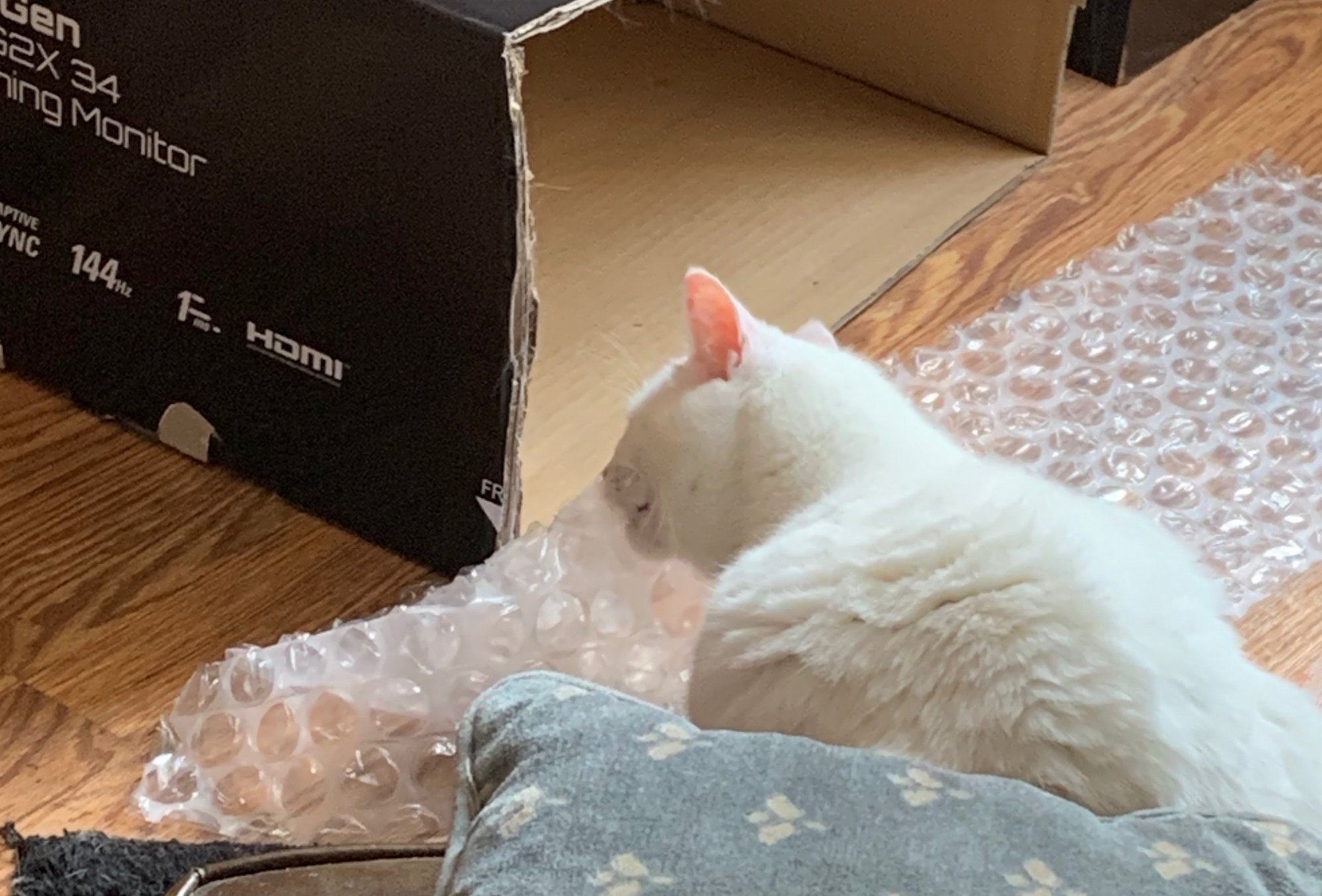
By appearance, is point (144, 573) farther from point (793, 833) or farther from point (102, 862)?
point (793, 833)

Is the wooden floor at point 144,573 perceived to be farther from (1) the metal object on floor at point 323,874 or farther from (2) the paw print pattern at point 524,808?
(2) the paw print pattern at point 524,808

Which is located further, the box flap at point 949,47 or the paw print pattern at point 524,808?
the box flap at point 949,47

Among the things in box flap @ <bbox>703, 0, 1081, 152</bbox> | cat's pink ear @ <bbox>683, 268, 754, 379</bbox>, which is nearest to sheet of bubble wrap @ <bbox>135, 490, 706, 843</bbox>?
cat's pink ear @ <bbox>683, 268, 754, 379</bbox>

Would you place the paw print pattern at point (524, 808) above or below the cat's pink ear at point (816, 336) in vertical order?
above

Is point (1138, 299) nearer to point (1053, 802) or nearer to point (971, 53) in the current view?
point (971, 53)

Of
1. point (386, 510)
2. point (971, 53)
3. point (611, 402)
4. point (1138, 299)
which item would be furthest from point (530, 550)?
point (971, 53)

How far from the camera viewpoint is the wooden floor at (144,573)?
111cm

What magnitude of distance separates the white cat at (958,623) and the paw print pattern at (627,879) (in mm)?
164

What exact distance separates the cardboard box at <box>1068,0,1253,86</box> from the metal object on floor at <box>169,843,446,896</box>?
4.54 ft

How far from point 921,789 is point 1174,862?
0.11 meters

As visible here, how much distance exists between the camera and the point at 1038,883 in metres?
0.64

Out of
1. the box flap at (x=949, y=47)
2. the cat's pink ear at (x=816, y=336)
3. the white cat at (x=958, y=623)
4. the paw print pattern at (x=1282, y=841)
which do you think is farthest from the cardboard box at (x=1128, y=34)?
the paw print pattern at (x=1282, y=841)

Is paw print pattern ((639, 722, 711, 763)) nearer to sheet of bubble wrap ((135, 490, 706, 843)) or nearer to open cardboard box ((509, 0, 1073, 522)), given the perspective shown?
sheet of bubble wrap ((135, 490, 706, 843))

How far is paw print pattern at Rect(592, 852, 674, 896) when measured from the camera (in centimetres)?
64
